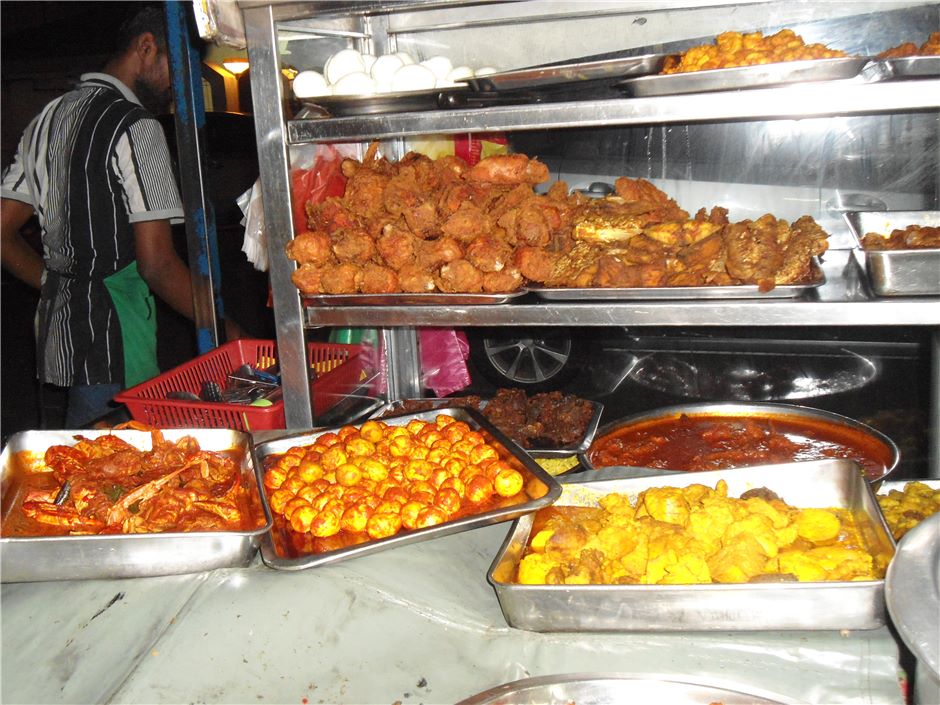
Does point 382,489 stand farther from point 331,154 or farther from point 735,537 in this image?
point 331,154

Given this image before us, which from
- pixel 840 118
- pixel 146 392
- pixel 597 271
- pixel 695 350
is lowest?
pixel 695 350

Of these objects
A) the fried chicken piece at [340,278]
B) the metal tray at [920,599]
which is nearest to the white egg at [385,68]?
the fried chicken piece at [340,278]

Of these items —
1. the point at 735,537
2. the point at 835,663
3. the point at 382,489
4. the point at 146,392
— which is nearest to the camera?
the point at 835,663

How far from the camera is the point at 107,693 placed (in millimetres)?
1483

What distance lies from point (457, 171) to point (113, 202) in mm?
2138

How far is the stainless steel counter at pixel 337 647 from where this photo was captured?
1467 mm

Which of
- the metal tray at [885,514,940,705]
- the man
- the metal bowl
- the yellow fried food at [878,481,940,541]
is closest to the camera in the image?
the metal tray at [885,514,940,705]

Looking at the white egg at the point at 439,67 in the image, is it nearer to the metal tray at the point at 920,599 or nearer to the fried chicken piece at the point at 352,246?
the fried chicken piece at the point at 352,246

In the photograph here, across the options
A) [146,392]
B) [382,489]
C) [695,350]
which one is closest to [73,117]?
[146,392]

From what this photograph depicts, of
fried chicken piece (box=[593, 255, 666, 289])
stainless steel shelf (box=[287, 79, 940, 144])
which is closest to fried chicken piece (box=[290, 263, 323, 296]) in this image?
stainless steel shelf (box=[287, 79, 940, 144])

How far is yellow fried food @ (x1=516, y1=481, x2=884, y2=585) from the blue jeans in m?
2.88

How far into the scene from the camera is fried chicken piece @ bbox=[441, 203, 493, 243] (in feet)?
7.41

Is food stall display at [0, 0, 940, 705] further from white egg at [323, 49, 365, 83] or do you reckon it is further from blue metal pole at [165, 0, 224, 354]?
blue metal pole at [165, 0, 224, 354]

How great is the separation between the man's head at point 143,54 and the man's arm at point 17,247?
900 millimetres
